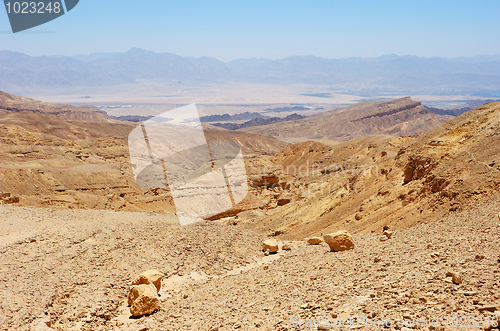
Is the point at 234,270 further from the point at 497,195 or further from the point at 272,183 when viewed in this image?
the point at 272,183

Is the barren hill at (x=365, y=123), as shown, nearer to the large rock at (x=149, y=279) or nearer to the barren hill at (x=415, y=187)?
the barren hill at (x=415, y=187)

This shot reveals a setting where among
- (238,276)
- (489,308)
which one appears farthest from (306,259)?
(489,308)

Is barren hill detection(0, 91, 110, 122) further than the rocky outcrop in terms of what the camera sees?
Yes

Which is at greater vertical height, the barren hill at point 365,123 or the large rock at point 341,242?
Result: the large rock at point 341,242

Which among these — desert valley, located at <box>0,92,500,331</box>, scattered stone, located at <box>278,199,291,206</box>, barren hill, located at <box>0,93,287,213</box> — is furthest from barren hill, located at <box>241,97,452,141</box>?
desert valley, located at <box>0,92,500,331</box>

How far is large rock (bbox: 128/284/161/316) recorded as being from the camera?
846 cm

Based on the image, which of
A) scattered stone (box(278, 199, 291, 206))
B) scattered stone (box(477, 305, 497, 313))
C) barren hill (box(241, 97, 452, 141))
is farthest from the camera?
barren hill (box(241, 97, 452, 141))

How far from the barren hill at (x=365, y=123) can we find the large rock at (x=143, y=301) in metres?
104

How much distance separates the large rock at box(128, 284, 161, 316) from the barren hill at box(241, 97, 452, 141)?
104 m

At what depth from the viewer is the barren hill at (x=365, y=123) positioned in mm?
112188

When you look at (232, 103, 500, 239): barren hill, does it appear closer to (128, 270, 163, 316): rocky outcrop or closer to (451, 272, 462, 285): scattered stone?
(451, 272, 462, 285): scattered stone

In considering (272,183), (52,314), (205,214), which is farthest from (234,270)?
(272,183)

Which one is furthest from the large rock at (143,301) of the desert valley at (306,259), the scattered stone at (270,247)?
the scattered stone at (270,247)

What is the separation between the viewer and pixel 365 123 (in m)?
120
